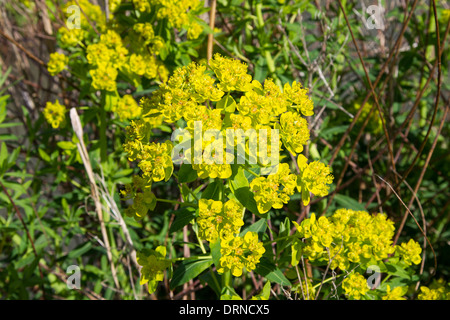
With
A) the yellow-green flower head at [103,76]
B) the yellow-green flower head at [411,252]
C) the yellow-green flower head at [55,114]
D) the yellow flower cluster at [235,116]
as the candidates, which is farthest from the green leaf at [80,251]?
the yellow-green flower head at [411,252]

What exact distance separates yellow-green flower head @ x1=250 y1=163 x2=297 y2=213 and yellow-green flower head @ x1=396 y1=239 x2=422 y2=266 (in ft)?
1.64

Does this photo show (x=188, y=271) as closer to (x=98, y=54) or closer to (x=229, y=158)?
(x=229, y=158)

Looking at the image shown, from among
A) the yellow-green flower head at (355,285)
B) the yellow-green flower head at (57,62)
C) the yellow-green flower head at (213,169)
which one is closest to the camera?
the yellow-green flower head at (213,169)

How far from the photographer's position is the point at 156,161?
1.02 m

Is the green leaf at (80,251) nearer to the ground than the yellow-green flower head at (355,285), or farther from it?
nearer to the ground

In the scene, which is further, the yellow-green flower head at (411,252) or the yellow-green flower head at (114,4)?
the yellow-green flower head at (114,4)

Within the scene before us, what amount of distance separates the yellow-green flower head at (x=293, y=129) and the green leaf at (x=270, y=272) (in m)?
0.35

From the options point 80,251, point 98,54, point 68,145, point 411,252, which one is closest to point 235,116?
point 411,252

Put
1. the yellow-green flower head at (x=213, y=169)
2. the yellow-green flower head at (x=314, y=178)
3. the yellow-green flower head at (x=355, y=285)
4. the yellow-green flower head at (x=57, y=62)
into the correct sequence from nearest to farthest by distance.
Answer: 1. the yellow-green flower head at (x=213, y=169)
2. the yellow-green flower head at (x=314, y=178)
3. the yellow-green flower head at (x=355, y=285)
4. the yellow-green flower head at (x=57, y=62)

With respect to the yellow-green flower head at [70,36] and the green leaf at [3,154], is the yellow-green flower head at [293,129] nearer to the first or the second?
Result: the yellow-green flower head at [70,36]

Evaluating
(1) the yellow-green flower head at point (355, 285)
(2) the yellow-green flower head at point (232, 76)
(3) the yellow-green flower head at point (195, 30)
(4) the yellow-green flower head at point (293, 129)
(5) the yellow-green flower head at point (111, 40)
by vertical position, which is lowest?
(1) the yellow-green flower head at point (355, 285)

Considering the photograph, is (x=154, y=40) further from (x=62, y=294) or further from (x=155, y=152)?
(x=62, y=294)

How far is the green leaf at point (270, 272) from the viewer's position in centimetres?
116

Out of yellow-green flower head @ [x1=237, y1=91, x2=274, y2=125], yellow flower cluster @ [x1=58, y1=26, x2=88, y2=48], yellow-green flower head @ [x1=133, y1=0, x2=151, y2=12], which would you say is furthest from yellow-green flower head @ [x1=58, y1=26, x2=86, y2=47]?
yellow-green flower head @ [x1=237, y1=91, x2=274, y2=125]
